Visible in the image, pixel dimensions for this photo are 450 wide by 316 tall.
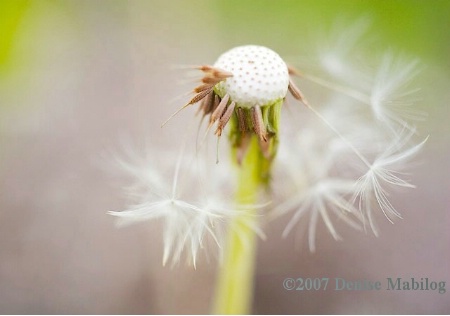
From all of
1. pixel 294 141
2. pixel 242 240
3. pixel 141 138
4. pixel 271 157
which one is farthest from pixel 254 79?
pixel 141 138

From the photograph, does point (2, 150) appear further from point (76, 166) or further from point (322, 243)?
point (322, 243)

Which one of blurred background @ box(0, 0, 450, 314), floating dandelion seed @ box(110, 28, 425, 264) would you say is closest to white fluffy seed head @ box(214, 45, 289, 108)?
floating dandelion seed @ box(110, 28, 425, 264)

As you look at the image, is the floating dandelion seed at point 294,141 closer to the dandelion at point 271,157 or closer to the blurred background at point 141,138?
the dandelion at point 271,157

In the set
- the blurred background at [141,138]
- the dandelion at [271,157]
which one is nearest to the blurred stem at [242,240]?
the dandelion at [271,157]

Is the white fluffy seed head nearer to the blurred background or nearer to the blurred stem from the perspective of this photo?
the blurred stem

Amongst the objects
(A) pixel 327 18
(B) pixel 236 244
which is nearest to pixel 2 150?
(B) pixel 236 244

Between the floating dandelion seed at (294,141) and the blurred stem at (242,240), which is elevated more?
the floating dandelion seed at (294,141)

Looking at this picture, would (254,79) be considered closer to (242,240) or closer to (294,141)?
(242,240)
